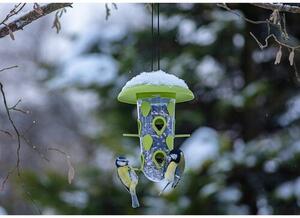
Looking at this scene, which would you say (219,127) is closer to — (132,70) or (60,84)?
(132,70)

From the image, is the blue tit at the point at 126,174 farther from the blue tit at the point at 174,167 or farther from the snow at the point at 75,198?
the snow at the point at 75,198

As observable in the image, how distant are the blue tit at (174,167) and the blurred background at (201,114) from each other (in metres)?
2.82

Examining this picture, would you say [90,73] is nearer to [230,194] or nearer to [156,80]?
[230,194]

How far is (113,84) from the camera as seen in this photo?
18.2 ft

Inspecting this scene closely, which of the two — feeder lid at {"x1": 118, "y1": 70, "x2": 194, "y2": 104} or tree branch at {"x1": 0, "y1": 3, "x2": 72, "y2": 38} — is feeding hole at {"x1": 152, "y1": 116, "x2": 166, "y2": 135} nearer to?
feeder lid at {"x1": 118, "y1": 70, "x2": 194, "y2": 104}

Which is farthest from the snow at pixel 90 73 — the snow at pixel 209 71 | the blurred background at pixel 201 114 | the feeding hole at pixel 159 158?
the feeding hole at pixel 159 158

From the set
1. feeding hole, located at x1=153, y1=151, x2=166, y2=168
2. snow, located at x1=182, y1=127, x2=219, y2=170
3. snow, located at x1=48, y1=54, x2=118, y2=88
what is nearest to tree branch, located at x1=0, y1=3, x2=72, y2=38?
feeding hole, located at x1=153, y1=151, x2=166, y2=168

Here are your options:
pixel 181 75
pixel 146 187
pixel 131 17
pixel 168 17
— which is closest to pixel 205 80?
pixel 181 75

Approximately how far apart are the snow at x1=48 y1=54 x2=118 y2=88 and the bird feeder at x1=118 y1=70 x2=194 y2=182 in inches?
126

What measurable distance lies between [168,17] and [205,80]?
592 mm

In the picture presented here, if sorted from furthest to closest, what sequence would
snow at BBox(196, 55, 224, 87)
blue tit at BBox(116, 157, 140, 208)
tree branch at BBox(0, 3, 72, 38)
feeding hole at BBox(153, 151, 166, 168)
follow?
snow at BBox(196, 55, 224, 87) → feeding hole at BBox(153, 151, 166, 168) → blue tit at BBox(116, 157, 140, 208) → tree branch at BBox(0, 3, 72, 38)

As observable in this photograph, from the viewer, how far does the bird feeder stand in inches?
86.9

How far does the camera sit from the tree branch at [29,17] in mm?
2004

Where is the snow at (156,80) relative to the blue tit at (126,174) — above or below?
above
